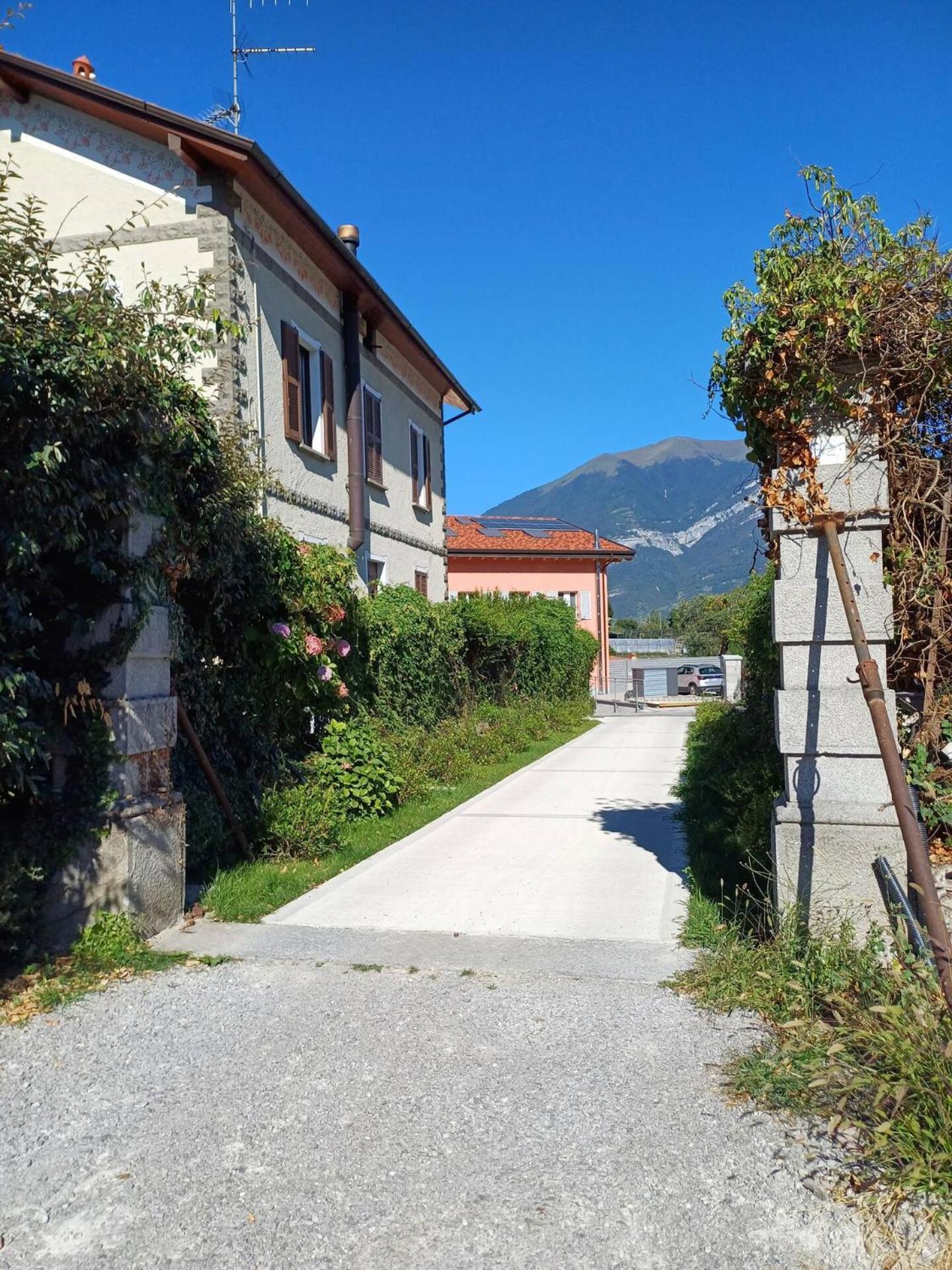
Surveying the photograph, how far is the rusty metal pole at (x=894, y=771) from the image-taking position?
10.2ft

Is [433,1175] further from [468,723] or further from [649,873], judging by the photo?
[468,723]

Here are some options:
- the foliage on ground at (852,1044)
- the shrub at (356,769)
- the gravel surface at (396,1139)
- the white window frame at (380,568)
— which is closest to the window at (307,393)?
the white window frame at (380,568)

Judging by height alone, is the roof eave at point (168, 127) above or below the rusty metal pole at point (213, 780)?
above

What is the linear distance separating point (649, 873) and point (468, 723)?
8.03 meters

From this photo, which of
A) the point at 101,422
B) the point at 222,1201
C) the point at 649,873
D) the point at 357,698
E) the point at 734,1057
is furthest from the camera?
the point at 357,698

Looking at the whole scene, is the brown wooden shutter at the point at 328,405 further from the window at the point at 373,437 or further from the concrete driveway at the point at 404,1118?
the concrete driveway at the point at 404,1118

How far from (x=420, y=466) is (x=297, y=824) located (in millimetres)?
13023

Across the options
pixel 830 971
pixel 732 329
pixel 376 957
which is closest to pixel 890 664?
pixel 830 971

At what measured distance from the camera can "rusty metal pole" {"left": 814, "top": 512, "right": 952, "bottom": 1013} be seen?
3.10m

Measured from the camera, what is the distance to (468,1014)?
4133 millimetres

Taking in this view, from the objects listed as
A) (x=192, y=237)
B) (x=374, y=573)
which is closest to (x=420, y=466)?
(x=374, y=573)

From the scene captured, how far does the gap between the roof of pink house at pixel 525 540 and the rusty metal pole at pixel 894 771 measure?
30596 mm

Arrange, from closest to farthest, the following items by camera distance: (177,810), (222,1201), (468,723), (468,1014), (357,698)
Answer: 1. (222,1201)
2. (468,1014)
3. (177,810)
4. (357,698)
5. (468,723)

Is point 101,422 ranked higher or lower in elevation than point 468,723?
higher
